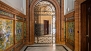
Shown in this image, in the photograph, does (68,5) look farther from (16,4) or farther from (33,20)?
(16,4)

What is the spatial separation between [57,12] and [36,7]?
1.78m

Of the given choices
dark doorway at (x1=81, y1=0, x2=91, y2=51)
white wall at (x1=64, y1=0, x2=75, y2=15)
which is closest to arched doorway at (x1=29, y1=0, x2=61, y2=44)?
white wall at (x1=64, y1=0, x2=75, y2=15)

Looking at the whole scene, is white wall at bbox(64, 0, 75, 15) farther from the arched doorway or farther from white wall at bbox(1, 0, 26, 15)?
white wall at bbox(1, 0, 26, 15)

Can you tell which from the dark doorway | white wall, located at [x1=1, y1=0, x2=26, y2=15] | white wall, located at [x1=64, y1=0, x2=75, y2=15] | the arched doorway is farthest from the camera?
the arched doorway

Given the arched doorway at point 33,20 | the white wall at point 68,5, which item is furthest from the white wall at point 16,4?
the white wall at point 68,5

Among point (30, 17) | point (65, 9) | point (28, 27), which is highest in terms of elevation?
point (65, 9)

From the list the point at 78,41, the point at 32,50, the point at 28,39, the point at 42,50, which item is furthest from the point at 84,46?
the point at 28,39

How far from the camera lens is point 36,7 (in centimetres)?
889

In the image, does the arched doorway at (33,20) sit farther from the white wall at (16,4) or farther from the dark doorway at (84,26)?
the dark doorway at (84,26)

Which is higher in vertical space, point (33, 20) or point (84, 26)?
point (33, 20)

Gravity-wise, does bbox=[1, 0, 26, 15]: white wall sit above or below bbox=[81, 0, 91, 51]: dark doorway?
above

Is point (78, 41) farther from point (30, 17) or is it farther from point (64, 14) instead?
point (30, 17)

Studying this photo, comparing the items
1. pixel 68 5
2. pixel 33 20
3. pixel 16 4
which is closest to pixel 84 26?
pixel 68 5

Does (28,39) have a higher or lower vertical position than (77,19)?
lower
